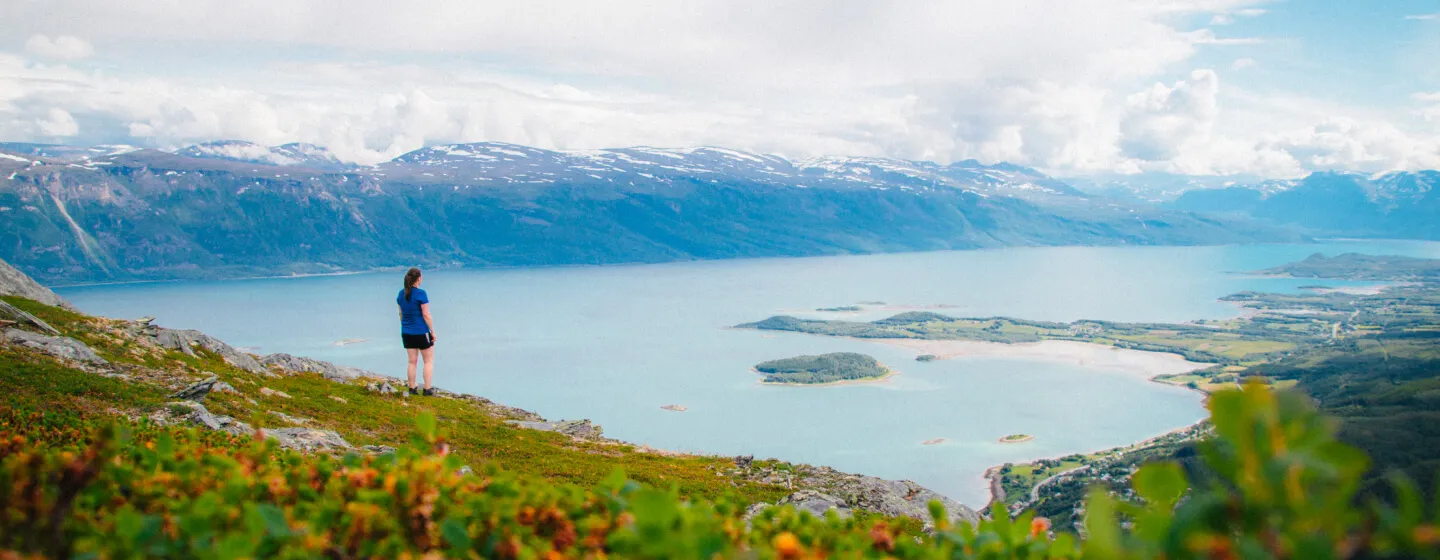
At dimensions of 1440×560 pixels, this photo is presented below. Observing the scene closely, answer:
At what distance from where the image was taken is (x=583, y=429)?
75.1 feet

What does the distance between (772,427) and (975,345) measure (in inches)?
3016

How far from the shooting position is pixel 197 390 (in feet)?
50.6

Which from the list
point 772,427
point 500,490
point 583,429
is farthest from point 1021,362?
point 500,490

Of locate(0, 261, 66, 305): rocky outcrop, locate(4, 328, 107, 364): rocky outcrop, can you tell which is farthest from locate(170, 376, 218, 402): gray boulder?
locate(0, 261, 66, 305): rocky outcrop

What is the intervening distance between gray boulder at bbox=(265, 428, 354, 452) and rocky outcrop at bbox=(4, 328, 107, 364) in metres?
5.52

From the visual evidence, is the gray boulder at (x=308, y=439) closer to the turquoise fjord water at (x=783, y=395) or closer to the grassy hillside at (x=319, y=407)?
the grassy hillside at (x=319, y=407)

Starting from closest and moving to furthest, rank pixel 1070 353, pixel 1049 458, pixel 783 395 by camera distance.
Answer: pixel 1049 458 < pixel 783 395 < pixel 1070 353

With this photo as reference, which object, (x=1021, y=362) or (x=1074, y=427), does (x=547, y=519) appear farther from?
(x=1021, y=362)

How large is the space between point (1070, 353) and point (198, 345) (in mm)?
171857

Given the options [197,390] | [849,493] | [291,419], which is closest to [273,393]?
[197,390]

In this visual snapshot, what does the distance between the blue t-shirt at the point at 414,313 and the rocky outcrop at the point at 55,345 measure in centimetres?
543

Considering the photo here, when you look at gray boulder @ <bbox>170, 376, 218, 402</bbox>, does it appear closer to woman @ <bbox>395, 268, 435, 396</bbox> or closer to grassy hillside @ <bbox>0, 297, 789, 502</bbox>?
grassy hillside @ <bbox>0, 297, 789, 502</bbox>

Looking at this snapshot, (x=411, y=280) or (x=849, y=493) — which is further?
(x=411, y=280)

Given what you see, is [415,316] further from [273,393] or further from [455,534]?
[455,534]
